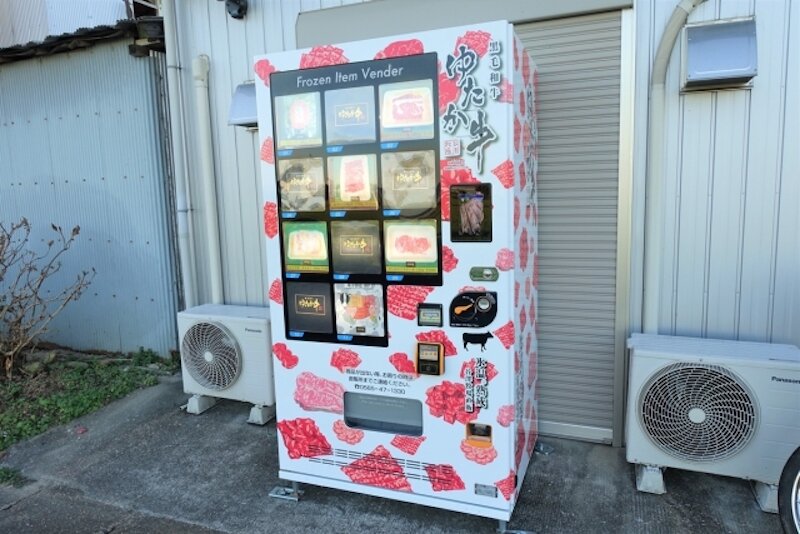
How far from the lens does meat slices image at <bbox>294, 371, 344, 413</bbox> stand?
101 inches

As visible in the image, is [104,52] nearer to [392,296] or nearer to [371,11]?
[371,11]

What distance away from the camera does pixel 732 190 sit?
2725 millimetres

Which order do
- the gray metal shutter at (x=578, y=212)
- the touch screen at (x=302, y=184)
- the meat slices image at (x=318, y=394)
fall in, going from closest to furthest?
the touch screen at (x=302, y=184) < the meat slices image at (x=318, y=394) < the gray metal shutter at (x=578, y=212)

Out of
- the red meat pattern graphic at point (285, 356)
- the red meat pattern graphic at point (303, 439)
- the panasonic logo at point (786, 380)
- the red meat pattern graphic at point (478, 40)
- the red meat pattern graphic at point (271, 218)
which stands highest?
the red meat pattern graphic at point (478, 40)

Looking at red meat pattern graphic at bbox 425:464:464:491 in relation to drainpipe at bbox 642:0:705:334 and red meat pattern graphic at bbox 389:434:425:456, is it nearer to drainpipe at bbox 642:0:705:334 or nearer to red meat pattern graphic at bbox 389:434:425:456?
red meat pattern graphic at bbox 389:434:425:456

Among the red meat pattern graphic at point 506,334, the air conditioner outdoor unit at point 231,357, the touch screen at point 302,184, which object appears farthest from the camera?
the air conditioner outdoor unit at point 231,357

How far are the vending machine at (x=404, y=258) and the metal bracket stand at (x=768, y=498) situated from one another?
3.78ft

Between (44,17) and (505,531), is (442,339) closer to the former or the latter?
(505,531)

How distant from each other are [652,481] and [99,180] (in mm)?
4943

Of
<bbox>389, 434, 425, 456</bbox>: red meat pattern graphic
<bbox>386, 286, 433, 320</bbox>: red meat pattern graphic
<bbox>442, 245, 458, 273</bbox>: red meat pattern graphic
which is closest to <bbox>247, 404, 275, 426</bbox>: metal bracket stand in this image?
<bbox>389, 434, 425, 456</bbox>: red meat pattern graphic

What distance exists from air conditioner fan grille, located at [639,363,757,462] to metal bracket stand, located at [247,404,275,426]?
7.79ft

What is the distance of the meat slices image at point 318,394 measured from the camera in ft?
8.41

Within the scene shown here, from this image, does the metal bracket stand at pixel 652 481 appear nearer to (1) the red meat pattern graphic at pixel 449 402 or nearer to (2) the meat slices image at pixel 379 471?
(1) the red meat pattern graphic at pixel 449 402

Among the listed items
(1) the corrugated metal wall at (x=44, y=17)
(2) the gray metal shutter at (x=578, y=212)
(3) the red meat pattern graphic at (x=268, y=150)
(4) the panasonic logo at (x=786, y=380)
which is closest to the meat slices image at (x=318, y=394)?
(3) the red meat pattern graphic at (x=268, y=150)
